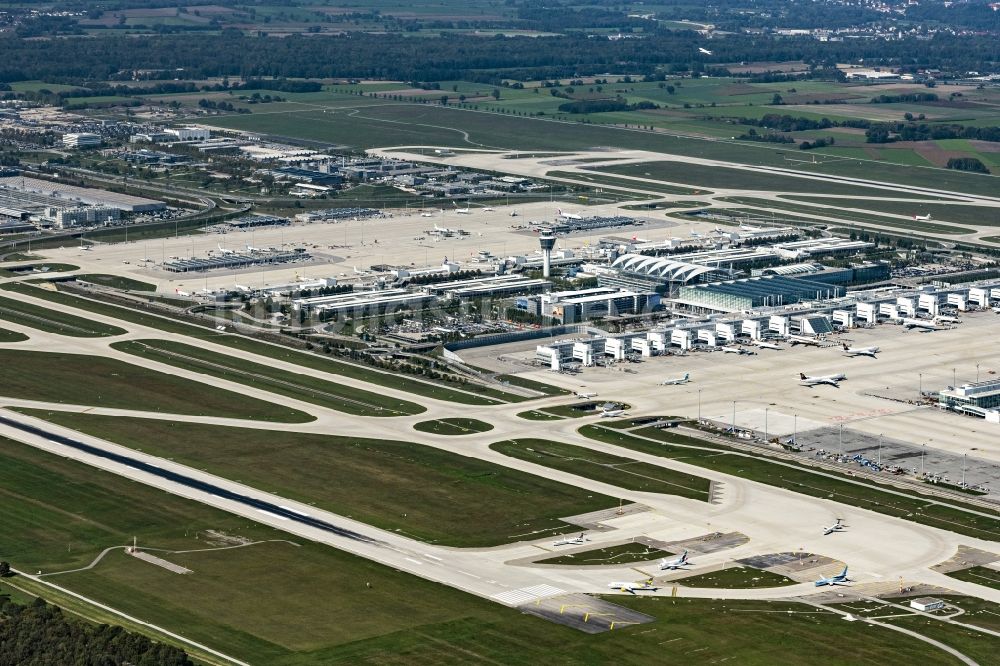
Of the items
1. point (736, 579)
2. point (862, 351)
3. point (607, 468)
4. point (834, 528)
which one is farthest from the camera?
point (862, 351)

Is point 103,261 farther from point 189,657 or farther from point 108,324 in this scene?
point 189,657

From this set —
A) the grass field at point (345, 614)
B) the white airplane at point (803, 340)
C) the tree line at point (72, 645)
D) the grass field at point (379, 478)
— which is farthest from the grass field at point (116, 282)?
the tree line at point (72, 645)

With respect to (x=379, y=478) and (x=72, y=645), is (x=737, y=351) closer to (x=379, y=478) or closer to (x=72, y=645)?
(x=379, y=478)

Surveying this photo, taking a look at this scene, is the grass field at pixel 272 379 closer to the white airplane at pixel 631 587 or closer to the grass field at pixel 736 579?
the white airplane at pixel 631 587

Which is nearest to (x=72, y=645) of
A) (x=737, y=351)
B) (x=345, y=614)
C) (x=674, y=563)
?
(x=345, y=614)

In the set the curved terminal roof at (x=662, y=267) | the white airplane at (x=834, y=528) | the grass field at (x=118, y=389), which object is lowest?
the grass field at (x=118, y=389)
